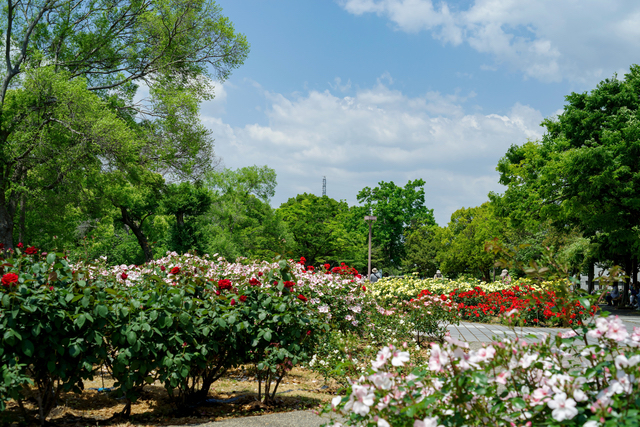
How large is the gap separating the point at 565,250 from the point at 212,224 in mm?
26289

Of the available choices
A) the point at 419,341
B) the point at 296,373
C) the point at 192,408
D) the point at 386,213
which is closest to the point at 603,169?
the point at 419,341

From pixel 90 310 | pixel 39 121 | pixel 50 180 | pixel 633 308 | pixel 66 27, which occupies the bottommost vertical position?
pixel 633 308

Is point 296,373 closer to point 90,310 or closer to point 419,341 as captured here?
point 419,341

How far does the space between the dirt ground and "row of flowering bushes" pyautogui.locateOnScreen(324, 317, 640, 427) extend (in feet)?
8.40

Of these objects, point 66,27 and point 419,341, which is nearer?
point 419,341

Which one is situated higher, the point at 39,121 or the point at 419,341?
the point at 39,121

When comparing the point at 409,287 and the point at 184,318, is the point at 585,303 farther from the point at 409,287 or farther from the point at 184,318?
the point at 409,287

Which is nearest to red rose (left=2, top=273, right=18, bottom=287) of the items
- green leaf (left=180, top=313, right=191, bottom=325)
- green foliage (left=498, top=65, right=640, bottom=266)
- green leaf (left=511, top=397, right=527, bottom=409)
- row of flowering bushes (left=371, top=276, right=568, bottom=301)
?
green leaf (left=180, top=313, right=191, bottom=325)

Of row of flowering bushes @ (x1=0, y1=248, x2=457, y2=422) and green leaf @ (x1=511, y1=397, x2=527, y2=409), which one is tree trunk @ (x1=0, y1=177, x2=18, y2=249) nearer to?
row of flowering bushes @ (x1=0, y1=248, x2=457, y2=422)

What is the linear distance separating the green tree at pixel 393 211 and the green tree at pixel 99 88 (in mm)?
23436

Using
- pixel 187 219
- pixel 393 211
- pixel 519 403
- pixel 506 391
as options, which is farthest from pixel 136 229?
pixel 519 403

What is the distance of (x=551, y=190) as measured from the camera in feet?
66.4

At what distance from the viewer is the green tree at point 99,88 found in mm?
14328

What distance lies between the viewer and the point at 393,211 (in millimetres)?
41312
